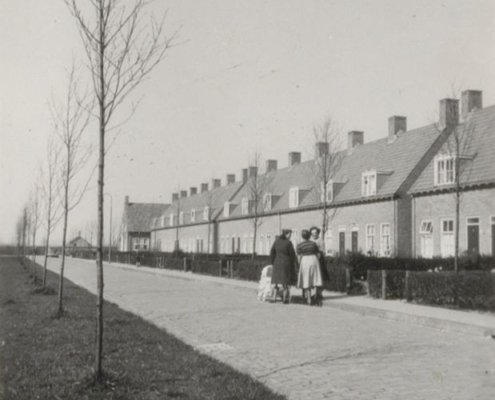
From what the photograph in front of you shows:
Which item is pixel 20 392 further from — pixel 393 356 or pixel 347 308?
pixel 347 308

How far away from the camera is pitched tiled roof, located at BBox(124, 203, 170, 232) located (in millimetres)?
86500

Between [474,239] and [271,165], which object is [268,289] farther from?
[271,165]

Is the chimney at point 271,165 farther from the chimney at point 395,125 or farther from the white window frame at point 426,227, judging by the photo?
the white window frame at point 426,227

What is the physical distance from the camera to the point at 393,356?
24.5ft

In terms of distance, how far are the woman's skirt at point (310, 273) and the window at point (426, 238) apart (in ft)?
44.7

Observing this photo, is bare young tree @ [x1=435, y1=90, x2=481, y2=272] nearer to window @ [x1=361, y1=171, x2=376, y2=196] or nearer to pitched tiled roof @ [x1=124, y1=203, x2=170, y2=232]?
window @ [x1=361, y1=171, x2=376, y2=196]

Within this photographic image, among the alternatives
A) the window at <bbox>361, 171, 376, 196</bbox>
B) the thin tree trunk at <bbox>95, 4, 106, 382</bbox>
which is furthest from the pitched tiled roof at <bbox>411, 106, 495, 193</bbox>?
the thin tree trunk at <bbox>95, 4, 106, 382</bbox>

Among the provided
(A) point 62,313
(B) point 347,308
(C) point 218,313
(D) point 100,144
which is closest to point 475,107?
(B) point 347,308

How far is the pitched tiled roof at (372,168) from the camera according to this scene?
97.2 feet

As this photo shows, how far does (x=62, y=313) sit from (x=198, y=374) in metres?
5.93

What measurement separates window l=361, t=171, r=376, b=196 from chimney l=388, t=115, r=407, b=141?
3.66m

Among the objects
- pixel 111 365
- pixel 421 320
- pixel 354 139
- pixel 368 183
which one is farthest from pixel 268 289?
pixel 354 139

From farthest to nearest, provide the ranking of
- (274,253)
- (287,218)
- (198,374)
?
(287,218) < (274,253) < (198,374)

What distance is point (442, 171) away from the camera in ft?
86.6
